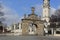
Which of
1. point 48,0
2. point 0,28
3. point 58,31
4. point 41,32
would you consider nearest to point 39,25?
point 41,32

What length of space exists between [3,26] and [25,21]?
174ft

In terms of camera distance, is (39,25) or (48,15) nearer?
(39,25)

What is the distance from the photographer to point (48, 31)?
470 feet

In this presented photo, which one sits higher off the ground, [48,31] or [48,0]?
[48,0]

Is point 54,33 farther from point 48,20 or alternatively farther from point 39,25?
point 48,20

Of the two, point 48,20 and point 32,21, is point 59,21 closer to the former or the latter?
point 48,20

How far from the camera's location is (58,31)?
133625 millimetres

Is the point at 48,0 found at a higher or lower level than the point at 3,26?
higher

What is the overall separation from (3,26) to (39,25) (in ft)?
174

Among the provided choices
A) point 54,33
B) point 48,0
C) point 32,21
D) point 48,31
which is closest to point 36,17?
point 32,21

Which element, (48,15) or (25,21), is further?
(48,15)

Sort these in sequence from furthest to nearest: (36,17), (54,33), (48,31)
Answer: (48,31)
(54,33)
(36,17)

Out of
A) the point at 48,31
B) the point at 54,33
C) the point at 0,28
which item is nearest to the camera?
the point at 54,33

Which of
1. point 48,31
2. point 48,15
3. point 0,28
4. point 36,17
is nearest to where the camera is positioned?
point 36,17
